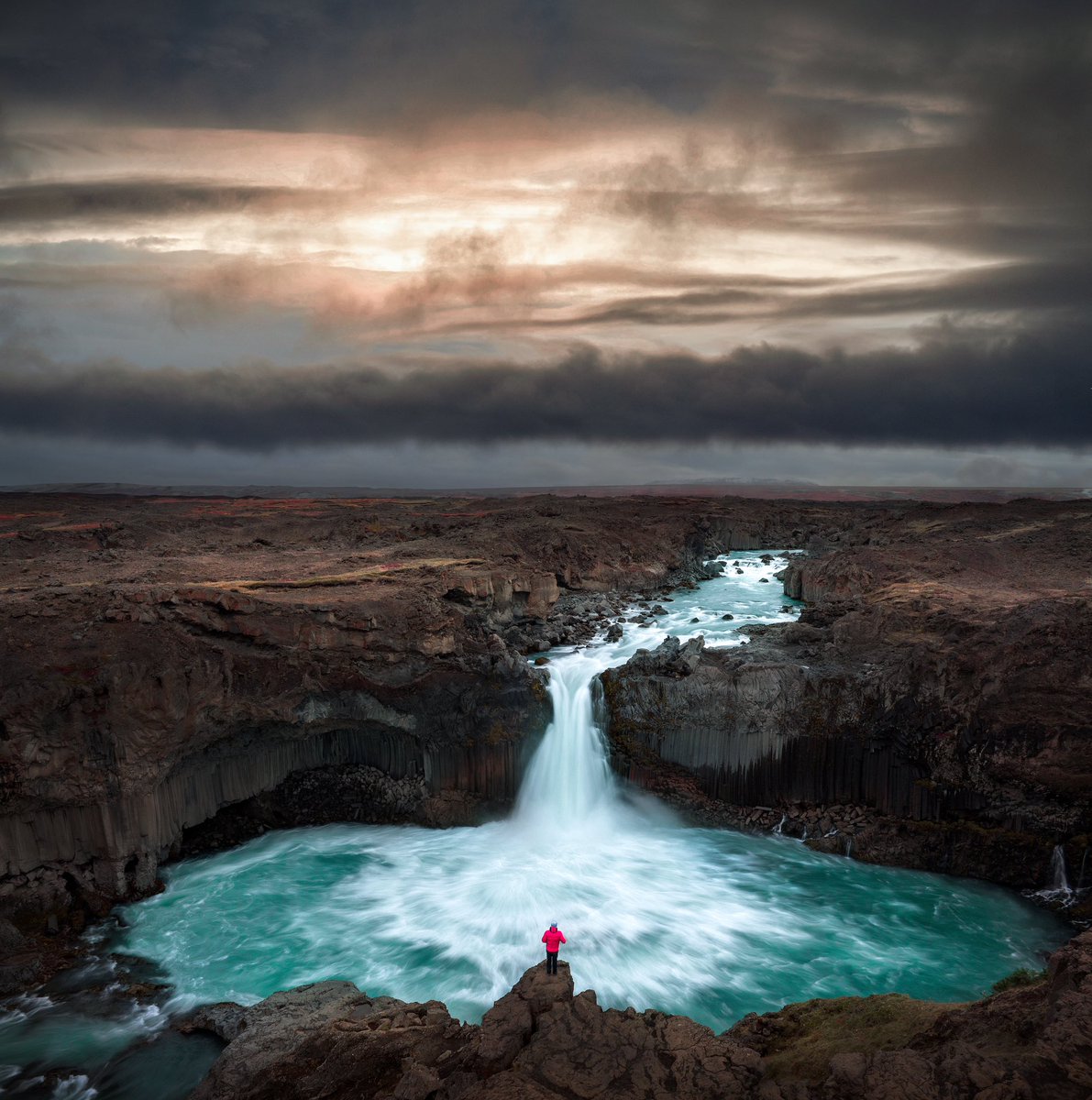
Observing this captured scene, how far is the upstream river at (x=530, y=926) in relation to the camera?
13438 mm

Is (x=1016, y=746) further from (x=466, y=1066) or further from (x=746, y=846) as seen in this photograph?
(x=466, y=1066)

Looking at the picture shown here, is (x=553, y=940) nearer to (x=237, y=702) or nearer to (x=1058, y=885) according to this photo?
(x=237, y=702)

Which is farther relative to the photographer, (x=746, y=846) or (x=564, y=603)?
(x=564, y=603)

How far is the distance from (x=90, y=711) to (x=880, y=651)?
2217cm

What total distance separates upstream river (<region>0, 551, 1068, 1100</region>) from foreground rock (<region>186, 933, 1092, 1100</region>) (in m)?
4.07

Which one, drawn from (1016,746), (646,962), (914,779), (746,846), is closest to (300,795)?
(646,962)

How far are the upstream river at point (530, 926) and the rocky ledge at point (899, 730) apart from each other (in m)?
0.97

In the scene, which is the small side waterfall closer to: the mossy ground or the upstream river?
the upstream river

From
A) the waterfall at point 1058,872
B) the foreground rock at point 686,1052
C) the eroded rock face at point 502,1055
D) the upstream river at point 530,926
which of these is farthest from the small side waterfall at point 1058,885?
the eroded rock face at point 502,1055

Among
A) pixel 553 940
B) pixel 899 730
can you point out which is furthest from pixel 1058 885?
pixel 553 940

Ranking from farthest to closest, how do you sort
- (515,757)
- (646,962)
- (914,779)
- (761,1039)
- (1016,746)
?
1. (515,757)
2. (914,779)
3. (1016,746)
4. (646,962)
5. (761,1039)

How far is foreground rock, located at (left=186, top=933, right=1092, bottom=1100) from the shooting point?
6.30 meters

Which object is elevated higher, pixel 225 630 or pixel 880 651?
pixel 225 630

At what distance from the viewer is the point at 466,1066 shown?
8023 millimetres
